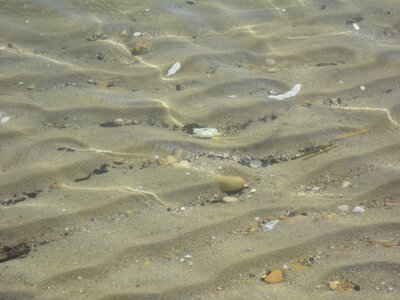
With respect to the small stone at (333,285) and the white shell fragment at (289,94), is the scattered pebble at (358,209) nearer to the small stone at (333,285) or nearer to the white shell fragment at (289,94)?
the small stone at (333,285)

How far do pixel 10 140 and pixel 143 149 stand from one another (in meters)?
0.77

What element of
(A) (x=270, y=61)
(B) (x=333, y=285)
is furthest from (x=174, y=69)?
(B) (x=333, y=285)

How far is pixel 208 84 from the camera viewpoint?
137 inches

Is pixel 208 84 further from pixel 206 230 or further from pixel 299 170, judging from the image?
pixel 206 230

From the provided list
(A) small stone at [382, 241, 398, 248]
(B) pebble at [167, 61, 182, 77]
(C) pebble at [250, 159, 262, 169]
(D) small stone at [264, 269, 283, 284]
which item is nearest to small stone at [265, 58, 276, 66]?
(B) pebble at [167, 61, 182, 77]

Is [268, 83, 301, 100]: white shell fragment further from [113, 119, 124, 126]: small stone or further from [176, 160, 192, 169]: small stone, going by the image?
[113, 119, 124, 126]: small stone

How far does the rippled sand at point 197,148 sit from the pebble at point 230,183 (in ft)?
0.11

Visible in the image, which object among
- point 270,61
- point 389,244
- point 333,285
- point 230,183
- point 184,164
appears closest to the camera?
point 333,285

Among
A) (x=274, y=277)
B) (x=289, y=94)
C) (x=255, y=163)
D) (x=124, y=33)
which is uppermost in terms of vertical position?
→ (x=124, y=33)

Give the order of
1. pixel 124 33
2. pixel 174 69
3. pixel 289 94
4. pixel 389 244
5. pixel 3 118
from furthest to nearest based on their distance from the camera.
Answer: pixel 124 33, pixel 174 69, pixel 289 94, pixel 3 118, pixel 389 244

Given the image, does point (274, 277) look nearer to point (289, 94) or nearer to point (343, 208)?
point (343, 208)

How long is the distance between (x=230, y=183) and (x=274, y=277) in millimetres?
643

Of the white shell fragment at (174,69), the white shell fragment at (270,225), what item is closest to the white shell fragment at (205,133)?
the white shell fragment at (174,69)

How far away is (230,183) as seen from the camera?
2.73 meters
